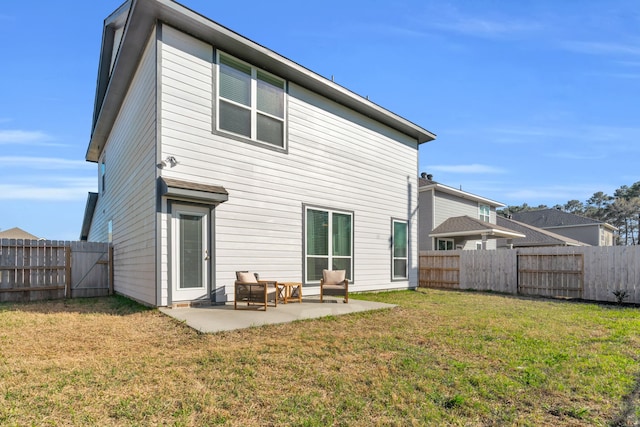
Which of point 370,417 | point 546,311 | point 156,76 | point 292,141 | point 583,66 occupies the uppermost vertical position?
point 583,66

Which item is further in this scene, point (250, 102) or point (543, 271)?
point (543, 271)

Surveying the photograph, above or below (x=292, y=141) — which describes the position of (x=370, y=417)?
below

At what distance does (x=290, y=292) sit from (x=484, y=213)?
21184 mm

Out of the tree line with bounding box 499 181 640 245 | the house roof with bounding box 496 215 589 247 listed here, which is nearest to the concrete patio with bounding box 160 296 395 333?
the house roof with bounding box 496 215 589 247

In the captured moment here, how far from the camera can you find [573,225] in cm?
3125

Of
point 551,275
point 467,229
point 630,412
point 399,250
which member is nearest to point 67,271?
point 399,250

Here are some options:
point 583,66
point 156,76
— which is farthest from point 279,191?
point 583,66

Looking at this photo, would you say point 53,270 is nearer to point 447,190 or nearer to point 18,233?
point 447,190

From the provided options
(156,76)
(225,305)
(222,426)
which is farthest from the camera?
(225,305)

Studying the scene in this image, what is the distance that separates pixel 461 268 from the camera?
14906mm

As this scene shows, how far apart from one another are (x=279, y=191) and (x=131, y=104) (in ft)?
15.2

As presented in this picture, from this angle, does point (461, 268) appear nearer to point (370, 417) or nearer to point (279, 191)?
point (279, 191)

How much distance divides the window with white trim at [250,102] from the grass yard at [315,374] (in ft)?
14.9

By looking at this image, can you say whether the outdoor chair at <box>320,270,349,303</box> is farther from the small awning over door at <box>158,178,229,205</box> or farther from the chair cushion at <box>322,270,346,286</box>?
the small awning over door at <box>158,178,229,205</box>
